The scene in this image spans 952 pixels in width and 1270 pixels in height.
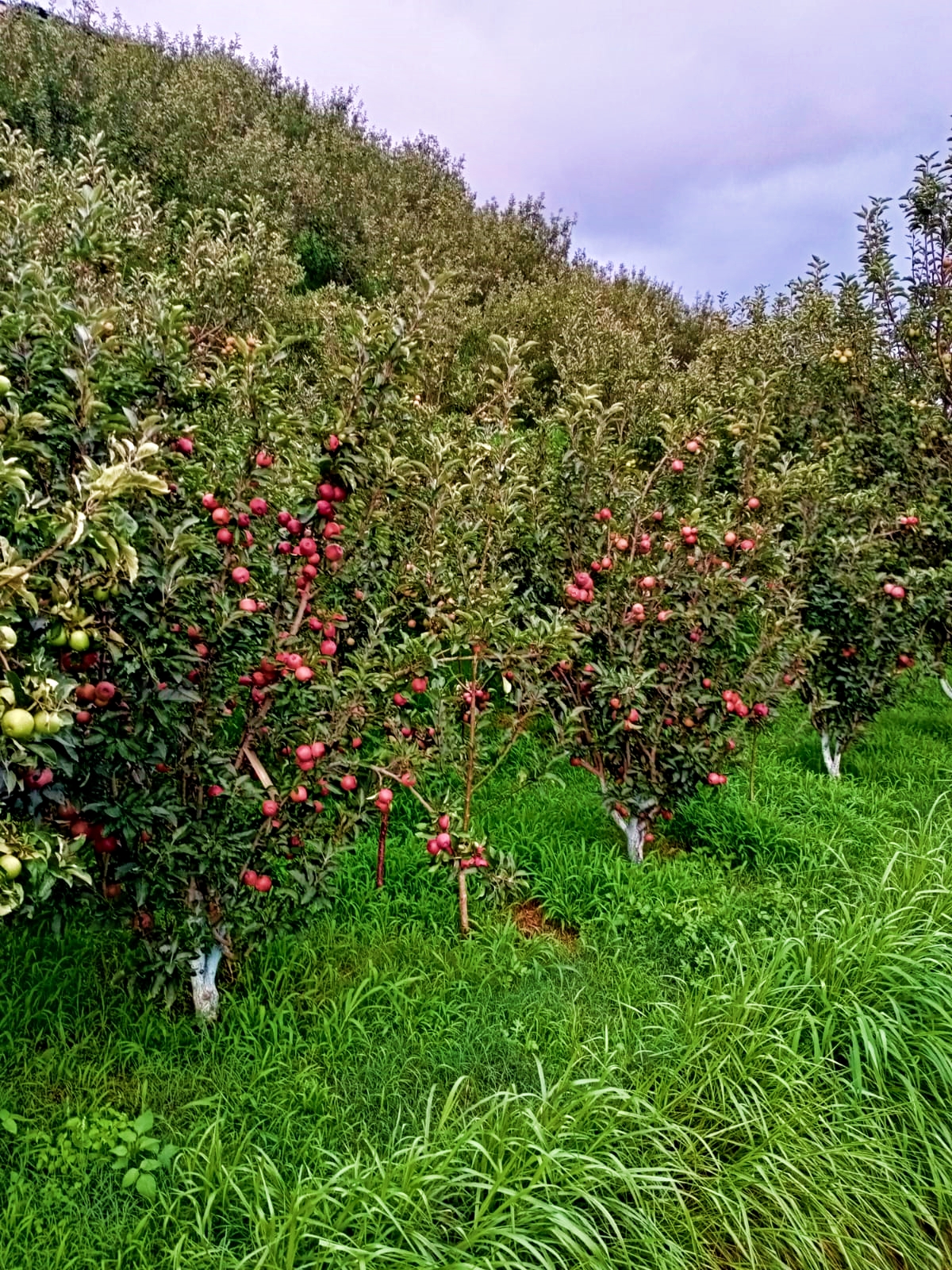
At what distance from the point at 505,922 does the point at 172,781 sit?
4.91ft

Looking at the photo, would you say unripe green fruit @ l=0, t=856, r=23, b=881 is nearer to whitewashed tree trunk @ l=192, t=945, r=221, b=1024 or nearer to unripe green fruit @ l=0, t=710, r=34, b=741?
unripe green fruit @ l=0, t=710, r=34, b=741

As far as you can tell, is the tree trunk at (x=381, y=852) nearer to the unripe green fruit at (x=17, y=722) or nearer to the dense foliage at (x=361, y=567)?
the dense foliage at (x=361, y=567)

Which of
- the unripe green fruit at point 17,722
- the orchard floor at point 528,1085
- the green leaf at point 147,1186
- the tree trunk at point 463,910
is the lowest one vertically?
the green leaf at point 147,1186

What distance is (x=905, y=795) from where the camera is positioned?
15.7ft

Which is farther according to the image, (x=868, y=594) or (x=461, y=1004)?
(x=868, y=594)

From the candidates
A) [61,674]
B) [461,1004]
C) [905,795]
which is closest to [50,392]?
[61,674]

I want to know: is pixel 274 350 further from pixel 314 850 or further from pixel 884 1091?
pixel 884 1091

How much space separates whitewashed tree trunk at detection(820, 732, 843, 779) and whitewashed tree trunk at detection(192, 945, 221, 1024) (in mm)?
3544

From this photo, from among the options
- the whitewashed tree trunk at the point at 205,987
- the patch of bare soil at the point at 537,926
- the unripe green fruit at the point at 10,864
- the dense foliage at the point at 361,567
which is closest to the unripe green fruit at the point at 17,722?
the dense foliage at the point at 361,567

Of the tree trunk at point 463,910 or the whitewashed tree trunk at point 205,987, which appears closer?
the whitewashed tree trunk at point 205,987

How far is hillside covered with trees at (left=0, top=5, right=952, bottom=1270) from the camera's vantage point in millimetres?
2119

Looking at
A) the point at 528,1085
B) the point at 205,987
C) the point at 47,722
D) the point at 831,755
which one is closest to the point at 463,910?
the point at 528,1085

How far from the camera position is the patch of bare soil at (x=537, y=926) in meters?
3.43

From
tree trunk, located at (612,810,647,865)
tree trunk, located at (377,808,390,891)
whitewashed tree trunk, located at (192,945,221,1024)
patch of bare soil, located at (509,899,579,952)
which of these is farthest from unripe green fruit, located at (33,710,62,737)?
tree trunk, located at (612,810,647,865)
